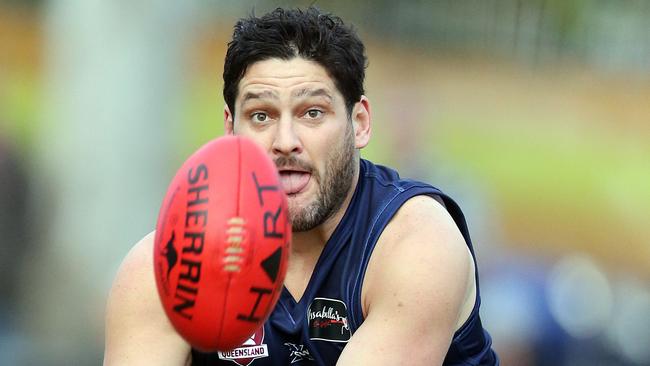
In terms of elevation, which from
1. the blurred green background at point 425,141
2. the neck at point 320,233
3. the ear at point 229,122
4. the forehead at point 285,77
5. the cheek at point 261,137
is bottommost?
the blurred green background at point 425,141

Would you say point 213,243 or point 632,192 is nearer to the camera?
point 213,243

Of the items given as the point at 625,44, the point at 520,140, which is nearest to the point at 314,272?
the point at 520,140

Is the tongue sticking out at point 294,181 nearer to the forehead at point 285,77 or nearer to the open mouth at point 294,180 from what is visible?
the open mouth at point 294,180

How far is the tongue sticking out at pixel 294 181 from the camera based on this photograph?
3375 mm

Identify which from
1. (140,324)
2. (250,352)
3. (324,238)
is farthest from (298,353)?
(140,324)

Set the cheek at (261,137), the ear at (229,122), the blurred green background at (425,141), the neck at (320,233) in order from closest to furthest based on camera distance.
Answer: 1. the cheek at (261,137)
2. the neck at (320,233)
3. the ear at (229,122)
4. the blurred green background at (425,141)

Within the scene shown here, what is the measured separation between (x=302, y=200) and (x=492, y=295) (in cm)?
379

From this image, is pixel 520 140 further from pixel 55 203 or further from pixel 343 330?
pixel 343 330

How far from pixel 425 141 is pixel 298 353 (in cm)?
398

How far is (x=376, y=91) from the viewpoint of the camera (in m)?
7.37

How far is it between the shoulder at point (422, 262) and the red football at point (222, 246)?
0.68 metres

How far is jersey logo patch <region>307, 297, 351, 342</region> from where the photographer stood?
338 cm

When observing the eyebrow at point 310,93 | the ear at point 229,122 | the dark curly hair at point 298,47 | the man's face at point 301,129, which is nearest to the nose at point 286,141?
the man's face at point 301,129

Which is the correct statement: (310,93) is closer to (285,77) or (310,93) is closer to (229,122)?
(285,77)
